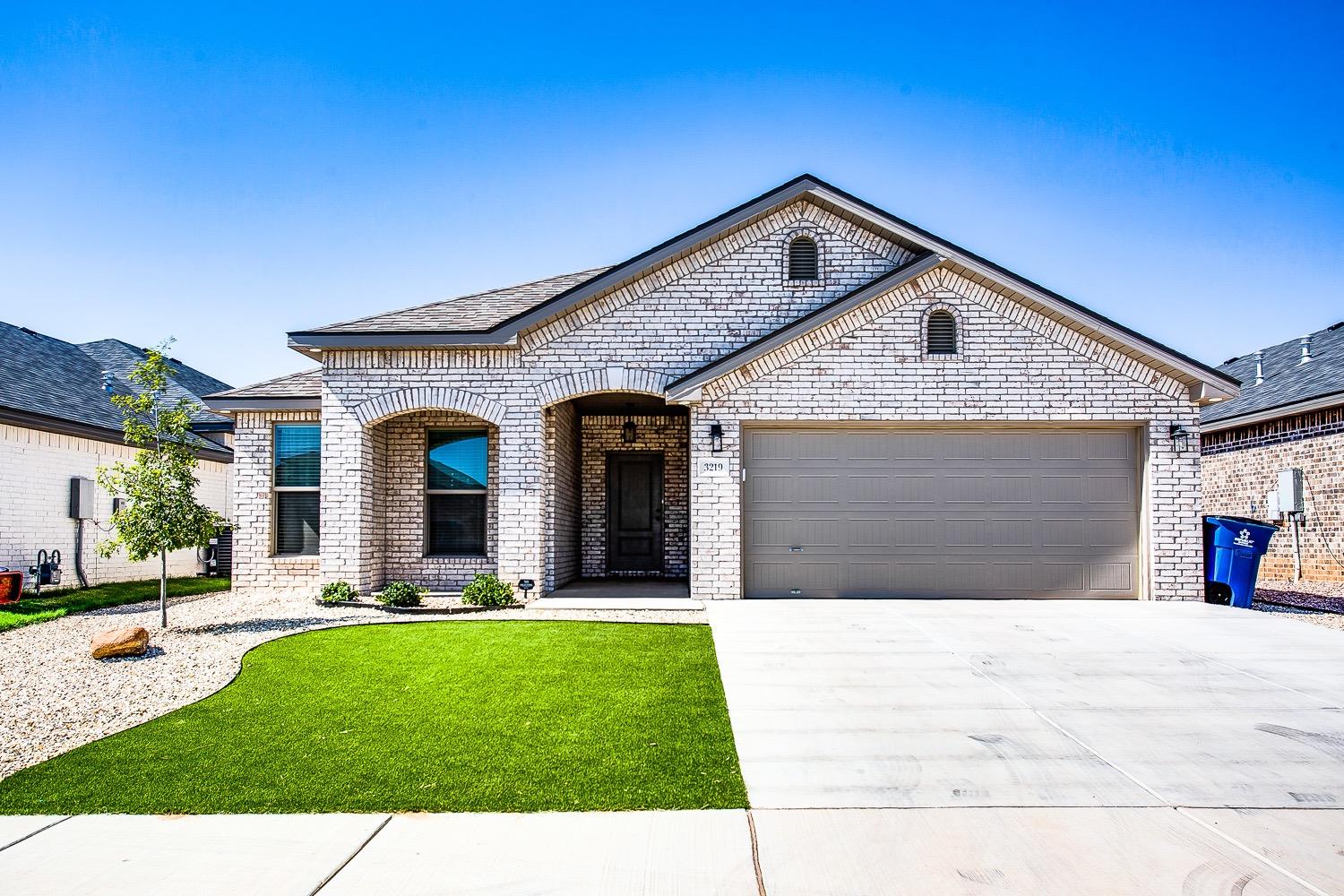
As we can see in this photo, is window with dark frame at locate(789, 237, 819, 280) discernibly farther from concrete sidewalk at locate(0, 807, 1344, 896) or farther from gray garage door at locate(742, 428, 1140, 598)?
concrete sidewalk at locate(0, 807, 1344, 896)

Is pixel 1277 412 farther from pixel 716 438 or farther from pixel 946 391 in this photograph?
pixel 716 438

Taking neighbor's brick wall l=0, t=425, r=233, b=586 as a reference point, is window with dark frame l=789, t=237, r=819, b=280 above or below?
above

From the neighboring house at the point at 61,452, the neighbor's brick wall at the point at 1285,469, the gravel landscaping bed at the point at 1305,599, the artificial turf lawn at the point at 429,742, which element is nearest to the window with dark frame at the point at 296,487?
the neighboring house at the point at 61,452

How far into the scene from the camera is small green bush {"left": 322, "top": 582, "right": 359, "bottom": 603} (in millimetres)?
11930

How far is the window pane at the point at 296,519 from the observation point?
14.2 meters

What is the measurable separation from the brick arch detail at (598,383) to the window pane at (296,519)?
4.81 metres

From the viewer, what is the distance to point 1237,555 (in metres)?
11.7

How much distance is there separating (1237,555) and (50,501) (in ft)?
63.4

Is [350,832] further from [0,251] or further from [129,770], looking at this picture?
[0,251]

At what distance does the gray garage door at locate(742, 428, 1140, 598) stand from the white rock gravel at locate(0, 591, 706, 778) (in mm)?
1895

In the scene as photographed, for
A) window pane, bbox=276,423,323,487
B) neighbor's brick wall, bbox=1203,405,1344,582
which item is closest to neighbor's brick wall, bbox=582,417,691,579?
window pane, bbox=276,423,323,487

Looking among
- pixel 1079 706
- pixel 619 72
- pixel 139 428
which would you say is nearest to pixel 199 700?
pixel 139 428

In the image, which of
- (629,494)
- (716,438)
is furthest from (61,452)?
(716,438)

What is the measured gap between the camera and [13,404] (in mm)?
14438
